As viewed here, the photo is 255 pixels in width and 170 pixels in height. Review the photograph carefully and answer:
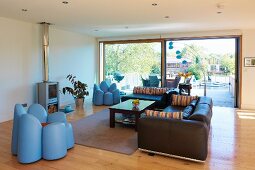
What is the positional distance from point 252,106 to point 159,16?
431cm

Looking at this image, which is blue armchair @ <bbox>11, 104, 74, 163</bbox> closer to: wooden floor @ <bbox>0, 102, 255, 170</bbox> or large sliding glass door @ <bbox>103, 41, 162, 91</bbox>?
wooden floor @ <bbox>0, 102, 255, 170</bbox>

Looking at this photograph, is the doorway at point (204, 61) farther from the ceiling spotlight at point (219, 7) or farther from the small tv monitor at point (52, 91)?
the small tv monitor at point (52, 91)

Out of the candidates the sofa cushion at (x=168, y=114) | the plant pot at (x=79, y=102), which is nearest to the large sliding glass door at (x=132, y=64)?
the plant pot at (x=79, y=102)

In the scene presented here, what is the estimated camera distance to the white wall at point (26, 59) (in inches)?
211

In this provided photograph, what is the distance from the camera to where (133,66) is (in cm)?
862

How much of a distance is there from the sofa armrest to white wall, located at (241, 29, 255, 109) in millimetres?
4632

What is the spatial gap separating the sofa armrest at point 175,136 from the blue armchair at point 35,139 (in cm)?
123

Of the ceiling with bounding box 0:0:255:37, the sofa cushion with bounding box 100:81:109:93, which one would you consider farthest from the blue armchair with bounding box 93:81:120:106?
the ceiling with bounding box 0:0:255:37

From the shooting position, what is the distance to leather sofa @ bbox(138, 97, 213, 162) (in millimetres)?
3029

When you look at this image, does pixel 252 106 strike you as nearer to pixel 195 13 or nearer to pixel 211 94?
pixel 211 94

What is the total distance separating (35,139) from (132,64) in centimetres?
595

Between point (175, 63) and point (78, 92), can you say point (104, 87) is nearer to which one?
point (78, 92)

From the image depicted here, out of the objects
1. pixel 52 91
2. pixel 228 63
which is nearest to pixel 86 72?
pixel 52 91

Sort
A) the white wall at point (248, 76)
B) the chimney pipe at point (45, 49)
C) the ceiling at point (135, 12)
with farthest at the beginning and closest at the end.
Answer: the white wall at point (248, 76) < the chimney pipe at point (45, 49) < the ceiling at point (135, 12)
